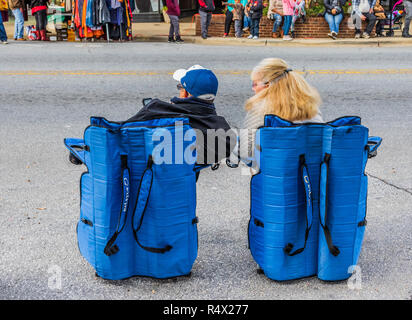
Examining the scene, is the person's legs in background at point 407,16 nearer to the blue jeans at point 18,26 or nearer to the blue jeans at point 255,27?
the blue jeans at point 255,27

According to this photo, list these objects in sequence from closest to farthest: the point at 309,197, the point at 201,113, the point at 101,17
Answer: the point at 309,197, the point at 201,113, the point at 101,17

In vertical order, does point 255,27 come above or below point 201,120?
above

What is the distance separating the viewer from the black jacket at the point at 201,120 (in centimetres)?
339

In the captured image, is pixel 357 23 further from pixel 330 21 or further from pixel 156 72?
pixel 156 72

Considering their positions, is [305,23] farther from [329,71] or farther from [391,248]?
[391,248]

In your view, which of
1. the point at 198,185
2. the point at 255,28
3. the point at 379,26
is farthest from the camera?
the point at 379,26

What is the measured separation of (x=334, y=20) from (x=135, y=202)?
13.4 meters

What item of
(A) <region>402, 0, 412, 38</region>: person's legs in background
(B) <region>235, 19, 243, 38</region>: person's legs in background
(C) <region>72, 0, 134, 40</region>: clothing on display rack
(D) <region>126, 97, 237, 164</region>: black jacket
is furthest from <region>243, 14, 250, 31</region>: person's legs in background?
(D) <region>126, 97, 237, 164</region>: black jacket

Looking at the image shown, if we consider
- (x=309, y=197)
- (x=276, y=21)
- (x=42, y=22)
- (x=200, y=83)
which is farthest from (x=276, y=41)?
(x=309, y=197)

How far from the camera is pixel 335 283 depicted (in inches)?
130

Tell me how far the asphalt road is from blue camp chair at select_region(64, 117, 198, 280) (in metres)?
0.17

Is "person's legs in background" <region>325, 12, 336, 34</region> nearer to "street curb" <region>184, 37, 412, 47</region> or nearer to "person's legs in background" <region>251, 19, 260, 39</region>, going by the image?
"street curb" <region>184, 37, 412, 47</region>

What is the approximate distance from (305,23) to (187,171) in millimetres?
13240

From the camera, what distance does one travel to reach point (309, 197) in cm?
312
